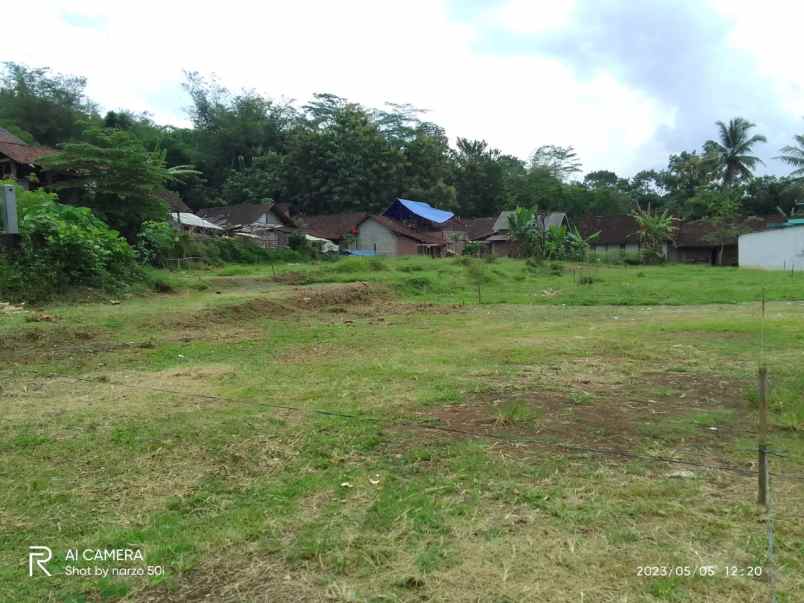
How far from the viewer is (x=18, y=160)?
87.9ft

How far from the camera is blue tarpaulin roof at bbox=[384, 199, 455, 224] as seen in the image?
147 ft

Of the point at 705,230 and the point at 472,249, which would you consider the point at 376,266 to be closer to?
the point at 472,249

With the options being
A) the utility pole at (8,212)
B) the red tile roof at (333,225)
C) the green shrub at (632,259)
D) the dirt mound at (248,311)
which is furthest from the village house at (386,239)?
the utility pole at (8,212)

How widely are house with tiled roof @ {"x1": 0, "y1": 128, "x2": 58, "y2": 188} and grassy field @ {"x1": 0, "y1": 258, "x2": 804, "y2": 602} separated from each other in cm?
2188

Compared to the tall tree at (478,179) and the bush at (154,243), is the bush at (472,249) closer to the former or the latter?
the tall tree at (478,179)

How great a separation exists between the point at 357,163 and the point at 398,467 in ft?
147

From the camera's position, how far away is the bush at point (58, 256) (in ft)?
44.4

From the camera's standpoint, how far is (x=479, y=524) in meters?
3.37

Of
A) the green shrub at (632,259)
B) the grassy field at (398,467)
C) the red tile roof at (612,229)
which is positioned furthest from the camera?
the red tile roof at (612,229)

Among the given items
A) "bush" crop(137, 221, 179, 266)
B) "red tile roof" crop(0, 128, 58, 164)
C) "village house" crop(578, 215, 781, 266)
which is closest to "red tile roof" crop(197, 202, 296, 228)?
"red tile roof" crop(0, 128, 58, 164)

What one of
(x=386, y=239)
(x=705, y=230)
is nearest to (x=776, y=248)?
(x=705, y=230)

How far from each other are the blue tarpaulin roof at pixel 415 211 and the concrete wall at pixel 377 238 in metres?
3.17

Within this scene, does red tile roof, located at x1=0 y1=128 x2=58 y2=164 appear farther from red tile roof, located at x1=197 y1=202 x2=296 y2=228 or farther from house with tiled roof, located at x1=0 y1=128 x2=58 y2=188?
red tile roof, located at x1=197 y1=202 x2=296 y2=228

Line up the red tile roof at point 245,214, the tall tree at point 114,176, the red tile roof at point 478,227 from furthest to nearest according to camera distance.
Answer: the red tile roof at point 478,227 < the red tile roof at point 245,214 < the tall tree at point 114,176
